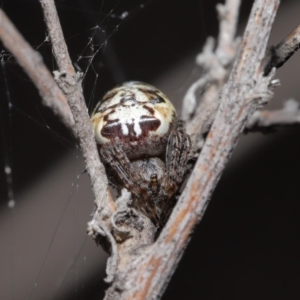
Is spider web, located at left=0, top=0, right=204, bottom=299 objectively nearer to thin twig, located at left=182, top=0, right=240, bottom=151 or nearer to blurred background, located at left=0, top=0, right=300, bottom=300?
blurred background, located at left=0, top=0, right=300, bottom=300

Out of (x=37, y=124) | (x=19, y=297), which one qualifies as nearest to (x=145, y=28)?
(x=37, y=124)

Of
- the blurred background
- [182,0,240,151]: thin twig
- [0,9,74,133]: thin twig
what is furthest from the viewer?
the blurred background

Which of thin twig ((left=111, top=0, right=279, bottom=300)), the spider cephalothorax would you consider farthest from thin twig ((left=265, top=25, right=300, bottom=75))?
the spider cephalothorax

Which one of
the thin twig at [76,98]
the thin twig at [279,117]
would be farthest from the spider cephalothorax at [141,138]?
the thin twig at [76,98]

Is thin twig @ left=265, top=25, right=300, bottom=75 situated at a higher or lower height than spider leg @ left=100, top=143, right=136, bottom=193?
higher

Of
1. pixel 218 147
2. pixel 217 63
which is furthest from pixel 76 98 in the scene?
pixel 217 63

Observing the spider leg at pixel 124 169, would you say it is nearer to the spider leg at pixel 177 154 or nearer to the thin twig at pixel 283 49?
the spider leg at pixel 177 154

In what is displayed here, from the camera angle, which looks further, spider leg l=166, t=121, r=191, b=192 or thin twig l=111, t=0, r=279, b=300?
spider leg l=166, t=121, r=191, b=192
